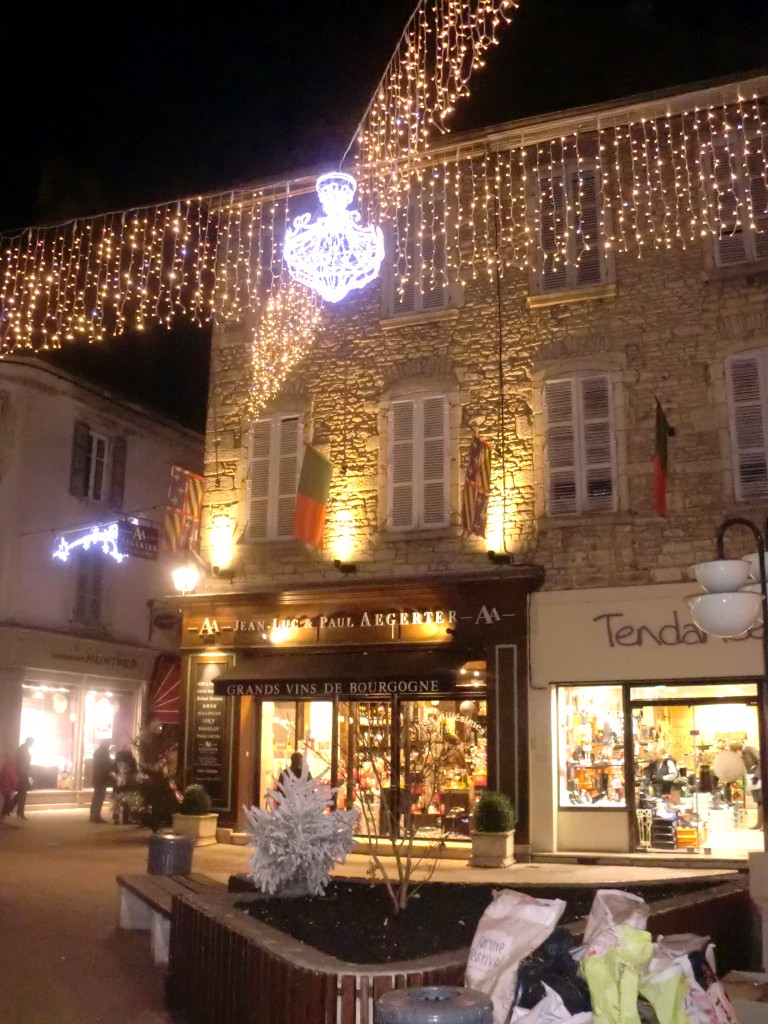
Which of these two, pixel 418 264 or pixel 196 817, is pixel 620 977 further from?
pixel 418 264

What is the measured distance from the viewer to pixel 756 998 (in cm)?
495

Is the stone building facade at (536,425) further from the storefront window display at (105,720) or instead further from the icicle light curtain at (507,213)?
the storefront window display at (105,720)

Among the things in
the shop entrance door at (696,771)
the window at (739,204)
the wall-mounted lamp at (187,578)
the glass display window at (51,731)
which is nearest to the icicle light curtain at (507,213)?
the window at (739,204)

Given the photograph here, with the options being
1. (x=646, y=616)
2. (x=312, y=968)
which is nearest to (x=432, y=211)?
(x=646, y=616)

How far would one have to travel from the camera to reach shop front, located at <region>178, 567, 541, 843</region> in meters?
13.2

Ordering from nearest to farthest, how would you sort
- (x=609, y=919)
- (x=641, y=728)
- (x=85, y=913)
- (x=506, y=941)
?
(x=609, y=919) → (x=506, y=941) → (x=85, y=913) → (x=641, y=728)

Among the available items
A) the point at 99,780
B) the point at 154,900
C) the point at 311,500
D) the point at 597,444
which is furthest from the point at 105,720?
the point at 154,900

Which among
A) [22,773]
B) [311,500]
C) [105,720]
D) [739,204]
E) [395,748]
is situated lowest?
[22,773]

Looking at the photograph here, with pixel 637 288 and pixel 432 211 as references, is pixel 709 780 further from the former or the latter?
pixel 432 211

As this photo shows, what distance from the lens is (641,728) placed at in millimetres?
12711

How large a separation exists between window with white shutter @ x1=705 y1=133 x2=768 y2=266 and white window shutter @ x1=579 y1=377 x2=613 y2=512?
221cm

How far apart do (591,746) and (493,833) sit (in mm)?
1697

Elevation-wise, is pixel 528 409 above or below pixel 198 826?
above

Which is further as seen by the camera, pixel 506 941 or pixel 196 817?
pixel 196 817
